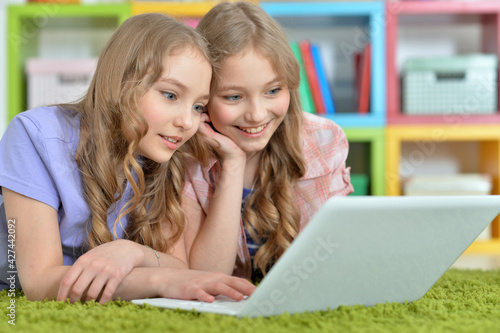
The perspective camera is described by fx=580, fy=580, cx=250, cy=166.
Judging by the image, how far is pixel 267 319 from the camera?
637 millimetres

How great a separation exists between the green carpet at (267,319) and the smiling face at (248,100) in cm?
50

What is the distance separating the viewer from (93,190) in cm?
100

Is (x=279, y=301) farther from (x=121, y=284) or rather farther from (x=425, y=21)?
(x=425, y=21)

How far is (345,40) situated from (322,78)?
39 centimetres

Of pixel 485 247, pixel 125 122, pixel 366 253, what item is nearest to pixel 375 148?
pixel 485 247

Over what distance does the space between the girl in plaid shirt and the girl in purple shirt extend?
3.1 inches

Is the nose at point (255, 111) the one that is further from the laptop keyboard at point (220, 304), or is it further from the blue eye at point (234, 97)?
the laptop keyboard at point (220, 304)

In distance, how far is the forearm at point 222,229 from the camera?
118 centimetres

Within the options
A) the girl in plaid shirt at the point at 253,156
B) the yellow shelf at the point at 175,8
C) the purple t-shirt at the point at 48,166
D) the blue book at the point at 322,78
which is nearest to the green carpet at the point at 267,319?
the purple t-shirt at the point at 48,166

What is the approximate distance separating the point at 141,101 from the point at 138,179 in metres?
0.17

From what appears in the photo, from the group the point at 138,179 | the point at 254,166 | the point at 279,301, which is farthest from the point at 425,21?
the point at 279,301

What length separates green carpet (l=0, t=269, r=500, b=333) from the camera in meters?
0.60

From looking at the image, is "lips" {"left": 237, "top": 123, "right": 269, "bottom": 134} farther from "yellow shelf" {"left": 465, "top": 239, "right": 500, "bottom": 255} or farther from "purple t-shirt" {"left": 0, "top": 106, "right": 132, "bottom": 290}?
"yellow shelf" {"left": 465, "top": 239, "right": 500, "bottom": 255}

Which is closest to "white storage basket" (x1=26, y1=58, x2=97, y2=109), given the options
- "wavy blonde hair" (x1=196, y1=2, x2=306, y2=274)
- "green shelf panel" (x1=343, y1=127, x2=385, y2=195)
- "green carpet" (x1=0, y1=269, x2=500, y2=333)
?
"green shelf panel" (x1=343, y1=127, x2=385, y2=195)
